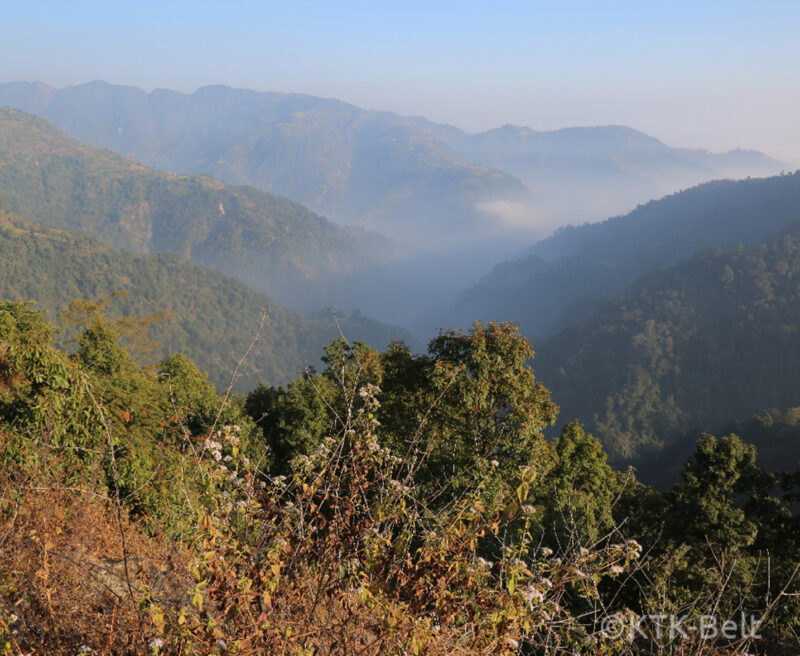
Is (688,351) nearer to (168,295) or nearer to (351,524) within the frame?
(351,524)

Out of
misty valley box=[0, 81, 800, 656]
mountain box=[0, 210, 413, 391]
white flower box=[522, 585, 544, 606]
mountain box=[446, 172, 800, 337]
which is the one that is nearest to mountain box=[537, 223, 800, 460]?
mountain box=[446, 172, 800, 337]

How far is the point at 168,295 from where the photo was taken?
125 metres

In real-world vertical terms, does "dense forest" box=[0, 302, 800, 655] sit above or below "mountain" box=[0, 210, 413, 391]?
above

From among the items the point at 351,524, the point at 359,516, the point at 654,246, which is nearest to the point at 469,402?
the point at 359,516

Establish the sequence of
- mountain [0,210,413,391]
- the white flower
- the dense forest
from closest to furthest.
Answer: the white flower → the dense forest → mountain [0,210,413,391]

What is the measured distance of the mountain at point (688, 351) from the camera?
266ft

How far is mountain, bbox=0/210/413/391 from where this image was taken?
105 metres

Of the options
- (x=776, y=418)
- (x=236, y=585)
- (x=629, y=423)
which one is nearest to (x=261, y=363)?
(x=629, y=423)

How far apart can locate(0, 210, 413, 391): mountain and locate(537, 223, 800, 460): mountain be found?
53890mm

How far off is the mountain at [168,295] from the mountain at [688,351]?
5389 cm

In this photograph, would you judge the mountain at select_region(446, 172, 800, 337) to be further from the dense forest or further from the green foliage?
the green foliage

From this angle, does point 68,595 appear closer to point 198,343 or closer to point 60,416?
point 60,416

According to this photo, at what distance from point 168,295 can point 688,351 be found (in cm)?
10926

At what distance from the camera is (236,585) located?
265 cm
